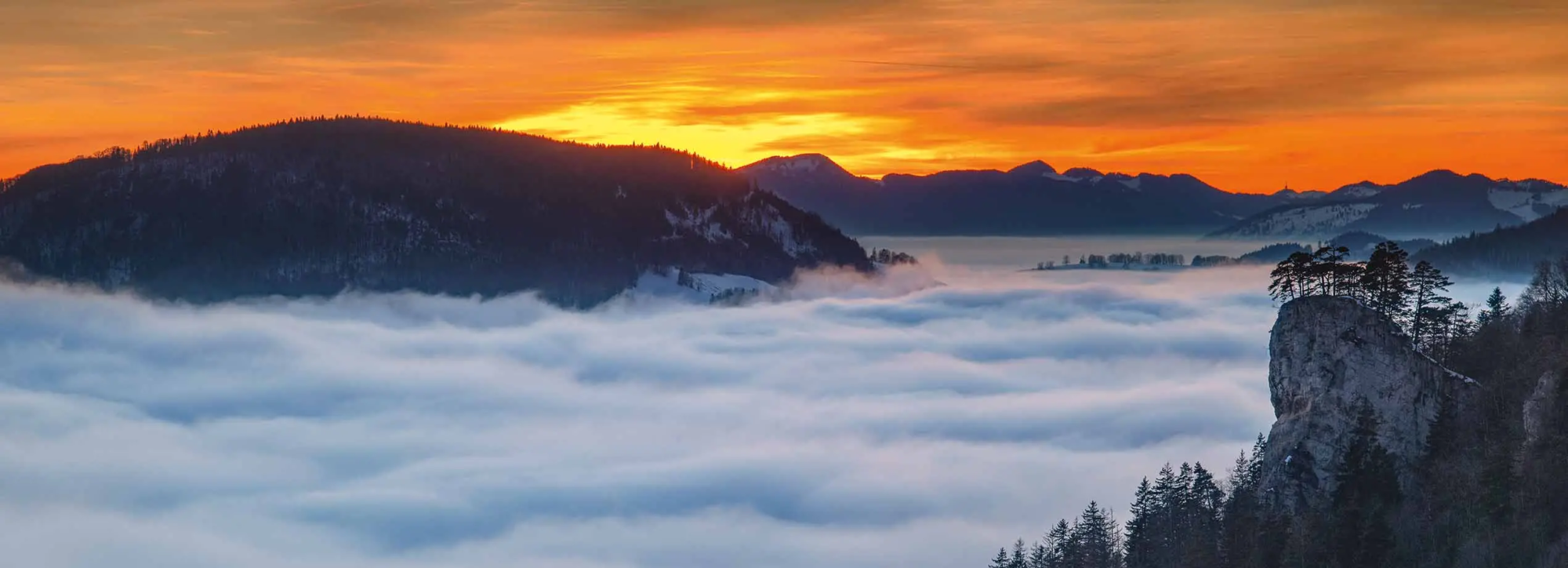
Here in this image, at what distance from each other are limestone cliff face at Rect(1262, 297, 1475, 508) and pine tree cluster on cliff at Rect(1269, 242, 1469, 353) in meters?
2.52

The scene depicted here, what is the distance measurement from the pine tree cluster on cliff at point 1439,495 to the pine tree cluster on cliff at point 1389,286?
0.26 m

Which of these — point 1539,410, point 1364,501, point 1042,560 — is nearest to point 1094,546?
point 1042,560

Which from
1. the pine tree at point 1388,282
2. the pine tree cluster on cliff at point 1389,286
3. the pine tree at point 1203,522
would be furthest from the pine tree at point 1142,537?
the pine tree at point 1388,282

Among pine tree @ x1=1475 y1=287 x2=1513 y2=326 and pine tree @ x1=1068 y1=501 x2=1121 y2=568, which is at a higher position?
pine tree @ x1=1475 y1=287 x2=1513 y2=326

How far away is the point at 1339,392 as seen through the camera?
4284 inches

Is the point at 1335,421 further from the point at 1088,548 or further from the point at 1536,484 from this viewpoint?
the point at 1088,548

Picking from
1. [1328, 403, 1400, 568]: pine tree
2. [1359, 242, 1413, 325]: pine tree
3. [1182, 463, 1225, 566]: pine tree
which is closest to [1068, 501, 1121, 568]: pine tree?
[1182, 463, 1225, 566]: pine tree

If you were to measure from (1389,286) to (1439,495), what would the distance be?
17666mm

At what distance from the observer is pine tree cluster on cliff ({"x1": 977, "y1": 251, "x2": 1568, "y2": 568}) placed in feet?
307

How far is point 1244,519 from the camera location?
107 m

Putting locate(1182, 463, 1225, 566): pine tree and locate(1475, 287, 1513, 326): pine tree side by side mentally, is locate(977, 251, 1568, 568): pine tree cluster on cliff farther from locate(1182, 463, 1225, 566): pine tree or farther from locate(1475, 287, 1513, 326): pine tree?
locate(1475, 287, 1513, 326): pine tree

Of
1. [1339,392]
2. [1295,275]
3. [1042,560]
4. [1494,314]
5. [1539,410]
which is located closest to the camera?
[1539,410]

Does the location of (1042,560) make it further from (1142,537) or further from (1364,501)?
(1364,501)

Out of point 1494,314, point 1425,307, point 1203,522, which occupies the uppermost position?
point 1425,307
